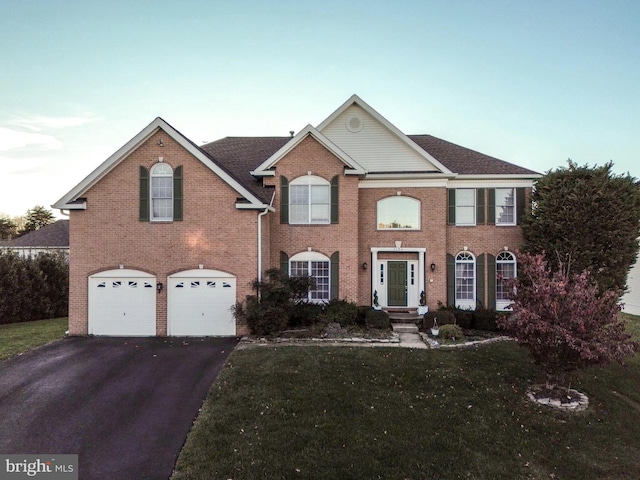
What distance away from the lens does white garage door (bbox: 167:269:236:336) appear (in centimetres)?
1205

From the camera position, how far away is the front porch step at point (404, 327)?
13022mm

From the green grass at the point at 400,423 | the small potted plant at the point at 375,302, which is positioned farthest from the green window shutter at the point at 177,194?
the small potted plant at the point at 375,302

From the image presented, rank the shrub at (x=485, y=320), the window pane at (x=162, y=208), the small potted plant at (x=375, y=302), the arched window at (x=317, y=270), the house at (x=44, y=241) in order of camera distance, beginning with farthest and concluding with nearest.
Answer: the house at (x=44, y=241) → the small potted plant at (x=375, y=302) → the arched window at (x=317, y=270) → the shrub at (x=485, y=320) → the window pane at (x=162, y=208)

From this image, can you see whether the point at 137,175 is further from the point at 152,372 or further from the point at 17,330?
the point at 17,330

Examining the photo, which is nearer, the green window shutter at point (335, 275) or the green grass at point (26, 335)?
the green grass at point (26, 335)

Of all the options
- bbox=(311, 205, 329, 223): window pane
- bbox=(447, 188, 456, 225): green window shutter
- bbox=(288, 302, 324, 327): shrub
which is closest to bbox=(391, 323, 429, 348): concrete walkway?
bbox=(288, 302, 324, 327): shrub

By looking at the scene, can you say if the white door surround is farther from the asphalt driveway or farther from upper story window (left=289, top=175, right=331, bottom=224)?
the asphalt driveway

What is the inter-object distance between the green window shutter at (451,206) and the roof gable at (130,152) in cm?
855

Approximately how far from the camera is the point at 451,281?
14773 mm

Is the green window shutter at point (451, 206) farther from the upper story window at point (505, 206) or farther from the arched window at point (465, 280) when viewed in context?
the upper story window at point (505, 206)

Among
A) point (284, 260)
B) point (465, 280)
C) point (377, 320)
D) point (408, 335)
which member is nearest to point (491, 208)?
point (465, 280)

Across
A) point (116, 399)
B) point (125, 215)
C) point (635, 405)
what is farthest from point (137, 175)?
point (635, 405)

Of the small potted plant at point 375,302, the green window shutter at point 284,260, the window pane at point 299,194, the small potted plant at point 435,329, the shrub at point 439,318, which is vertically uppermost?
the window pane at point 299,194

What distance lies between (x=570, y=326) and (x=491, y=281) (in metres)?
8.12
